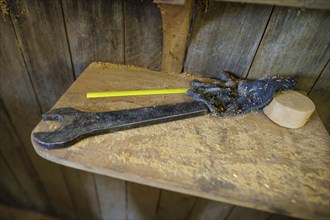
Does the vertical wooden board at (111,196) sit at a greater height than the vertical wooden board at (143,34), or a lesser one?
Answer: lesser

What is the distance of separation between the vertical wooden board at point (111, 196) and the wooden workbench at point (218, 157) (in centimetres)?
62

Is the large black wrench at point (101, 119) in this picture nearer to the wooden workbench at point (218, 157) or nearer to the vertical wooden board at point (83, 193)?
the wooden workbench at point (218, 157)

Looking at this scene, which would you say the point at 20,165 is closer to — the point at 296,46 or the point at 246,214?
the point at 246,214

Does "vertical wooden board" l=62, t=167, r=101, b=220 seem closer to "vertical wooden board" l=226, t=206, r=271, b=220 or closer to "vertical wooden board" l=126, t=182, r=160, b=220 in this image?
"vertical wooden board" l=126, t=182, r=160, b=220

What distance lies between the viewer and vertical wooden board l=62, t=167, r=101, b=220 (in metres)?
1.00

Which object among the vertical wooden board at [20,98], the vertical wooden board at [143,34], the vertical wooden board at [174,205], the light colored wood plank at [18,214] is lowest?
the light colored wood plank at [18,214]

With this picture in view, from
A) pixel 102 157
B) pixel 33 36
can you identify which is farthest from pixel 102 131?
pixel 33 36

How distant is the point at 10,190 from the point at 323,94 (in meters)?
1.58

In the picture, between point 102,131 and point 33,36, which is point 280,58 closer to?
point 102,131

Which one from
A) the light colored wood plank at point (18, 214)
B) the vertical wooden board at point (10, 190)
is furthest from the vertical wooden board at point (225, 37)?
the light colored wood plank at point (18, 214)

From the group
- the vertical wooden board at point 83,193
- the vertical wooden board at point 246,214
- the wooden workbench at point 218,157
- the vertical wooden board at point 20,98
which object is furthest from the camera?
the vertical wooden board at point 83,193

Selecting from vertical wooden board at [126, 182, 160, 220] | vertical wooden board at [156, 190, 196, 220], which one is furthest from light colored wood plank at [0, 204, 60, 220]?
vertical wooden board at [156, 190, 196, 220]

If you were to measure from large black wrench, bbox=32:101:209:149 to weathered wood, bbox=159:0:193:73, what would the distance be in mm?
146

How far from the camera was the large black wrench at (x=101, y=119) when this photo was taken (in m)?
0.38
